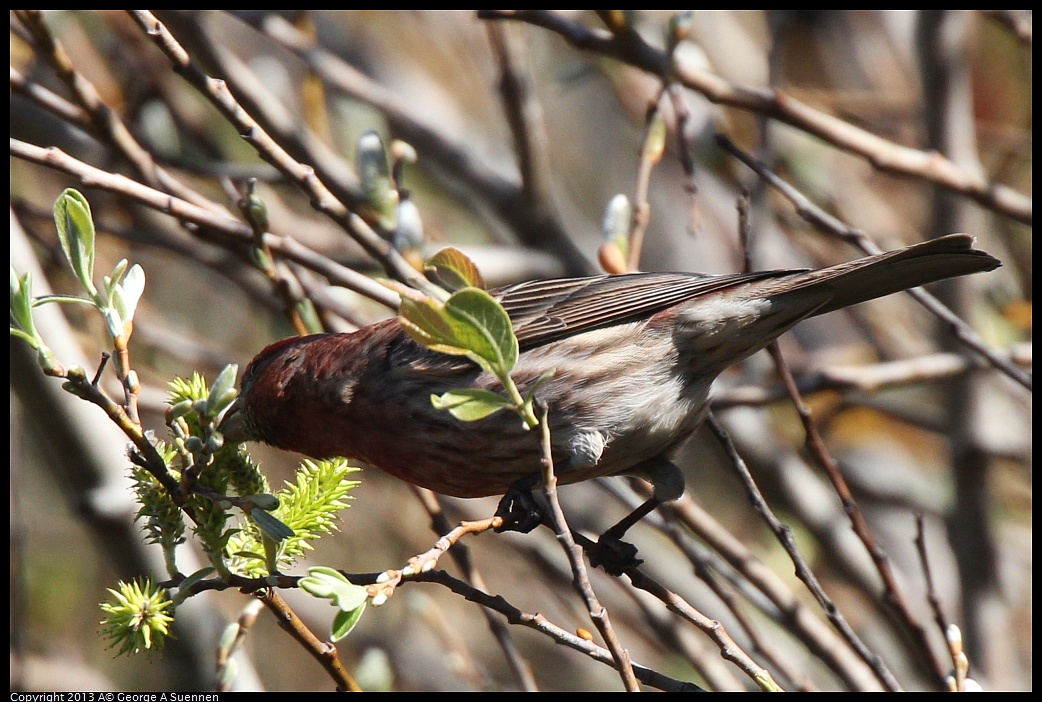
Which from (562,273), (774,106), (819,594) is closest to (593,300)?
(774,106)

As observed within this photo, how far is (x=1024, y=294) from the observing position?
7.26 metres

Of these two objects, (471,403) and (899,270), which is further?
(899,270)

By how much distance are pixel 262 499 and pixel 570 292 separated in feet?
7.86

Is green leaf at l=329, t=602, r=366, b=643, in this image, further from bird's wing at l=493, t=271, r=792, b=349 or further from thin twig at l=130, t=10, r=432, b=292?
bird's wing at l=493, t=271, r=792, b=349

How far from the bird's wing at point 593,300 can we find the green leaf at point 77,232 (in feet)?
7.18

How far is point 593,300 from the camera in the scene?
14.8 feet

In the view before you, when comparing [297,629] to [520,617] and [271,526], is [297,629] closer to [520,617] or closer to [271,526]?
[271,526]

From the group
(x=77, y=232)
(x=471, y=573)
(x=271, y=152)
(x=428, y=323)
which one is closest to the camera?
(x=428, y=323)

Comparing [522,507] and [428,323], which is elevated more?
[428,323]

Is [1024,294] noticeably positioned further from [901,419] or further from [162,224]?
[162,224]

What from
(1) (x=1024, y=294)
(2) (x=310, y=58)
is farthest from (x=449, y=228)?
(1) (x=1024, y=294)

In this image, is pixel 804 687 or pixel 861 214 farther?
pixel 861 214

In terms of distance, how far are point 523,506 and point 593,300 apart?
1033 mm

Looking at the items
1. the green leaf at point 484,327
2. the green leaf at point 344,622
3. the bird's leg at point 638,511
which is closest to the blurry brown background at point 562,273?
the bird's leg at point 638,511
